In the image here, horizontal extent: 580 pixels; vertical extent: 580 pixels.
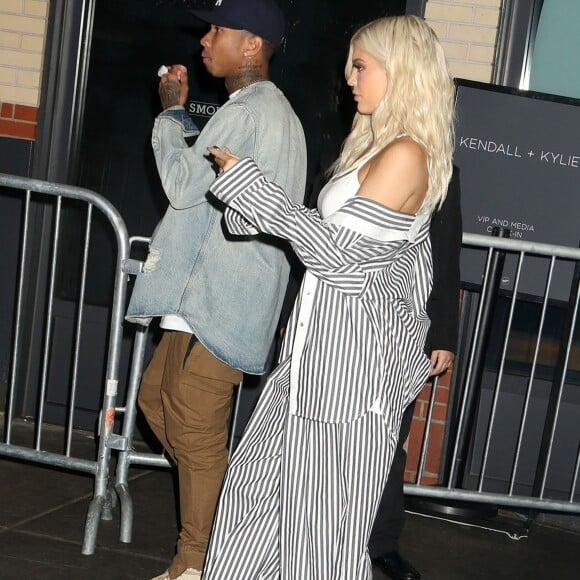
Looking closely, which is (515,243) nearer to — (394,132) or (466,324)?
(466,324)

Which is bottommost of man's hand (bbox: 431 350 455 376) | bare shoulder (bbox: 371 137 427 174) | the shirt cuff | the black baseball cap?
man's hand (bbox: 431 350 455 376)

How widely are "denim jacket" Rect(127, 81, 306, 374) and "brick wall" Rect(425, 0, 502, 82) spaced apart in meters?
1.74

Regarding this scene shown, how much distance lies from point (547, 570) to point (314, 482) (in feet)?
6.16

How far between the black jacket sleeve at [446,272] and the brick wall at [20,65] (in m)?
2.58

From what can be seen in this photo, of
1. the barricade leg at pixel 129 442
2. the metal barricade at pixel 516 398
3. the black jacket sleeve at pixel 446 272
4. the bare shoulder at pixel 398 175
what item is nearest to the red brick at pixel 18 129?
the barricade leg at pixel 129 442

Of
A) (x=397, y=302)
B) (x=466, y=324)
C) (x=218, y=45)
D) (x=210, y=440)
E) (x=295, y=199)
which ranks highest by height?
(x=218, y=45)

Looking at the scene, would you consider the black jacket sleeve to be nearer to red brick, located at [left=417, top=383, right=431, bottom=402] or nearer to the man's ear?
the man's ear

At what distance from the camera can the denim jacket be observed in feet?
10.8

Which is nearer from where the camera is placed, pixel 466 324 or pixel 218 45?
pixel 218 45

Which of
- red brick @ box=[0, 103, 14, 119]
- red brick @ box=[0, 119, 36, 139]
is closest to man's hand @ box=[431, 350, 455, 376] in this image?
red brick @ box=[0, 119, 36, 139]

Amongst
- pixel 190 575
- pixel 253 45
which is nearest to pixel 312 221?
pixel 253 45

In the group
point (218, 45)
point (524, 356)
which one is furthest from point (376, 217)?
point (524, 356)

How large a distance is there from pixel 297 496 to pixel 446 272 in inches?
51.6

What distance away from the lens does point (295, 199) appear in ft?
11.4
